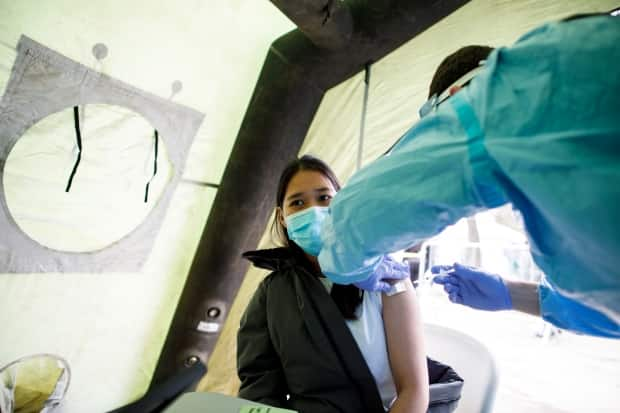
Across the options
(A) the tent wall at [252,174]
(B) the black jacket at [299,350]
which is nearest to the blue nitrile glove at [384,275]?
(B) the black jacket at [299,350]

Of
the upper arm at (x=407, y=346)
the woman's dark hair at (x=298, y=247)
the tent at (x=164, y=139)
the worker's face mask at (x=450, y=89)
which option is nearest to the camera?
the worker's face mask at (x=450, y=89)

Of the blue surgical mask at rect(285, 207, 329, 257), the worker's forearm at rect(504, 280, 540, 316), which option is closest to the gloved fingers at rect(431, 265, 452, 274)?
the worker's forearm at rect(504, 280, 540, 316)

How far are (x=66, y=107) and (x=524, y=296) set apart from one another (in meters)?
1.63

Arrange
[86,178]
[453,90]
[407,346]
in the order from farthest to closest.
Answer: [86,178] < [407,346] < [453,90]

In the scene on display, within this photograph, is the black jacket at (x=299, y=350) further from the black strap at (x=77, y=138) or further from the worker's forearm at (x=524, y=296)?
the black strap at (x=77, y=138)

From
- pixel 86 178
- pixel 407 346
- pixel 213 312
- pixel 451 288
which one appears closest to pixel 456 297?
pixel 451 288

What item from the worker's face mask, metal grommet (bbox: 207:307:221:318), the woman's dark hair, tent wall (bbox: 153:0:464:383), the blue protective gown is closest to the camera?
the blue protective gown

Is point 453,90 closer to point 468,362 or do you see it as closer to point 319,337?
point 319,337

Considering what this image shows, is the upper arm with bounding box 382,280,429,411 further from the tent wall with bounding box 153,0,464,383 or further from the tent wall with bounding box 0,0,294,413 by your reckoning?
the tent wall with bounding box 0,0,294,413

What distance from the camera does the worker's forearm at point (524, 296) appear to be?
794 millimetres

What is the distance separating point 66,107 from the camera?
0.94 m

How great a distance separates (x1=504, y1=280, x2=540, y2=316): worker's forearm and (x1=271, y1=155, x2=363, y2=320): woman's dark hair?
0.49 m

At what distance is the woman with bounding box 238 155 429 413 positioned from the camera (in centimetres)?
70

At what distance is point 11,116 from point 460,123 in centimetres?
129
